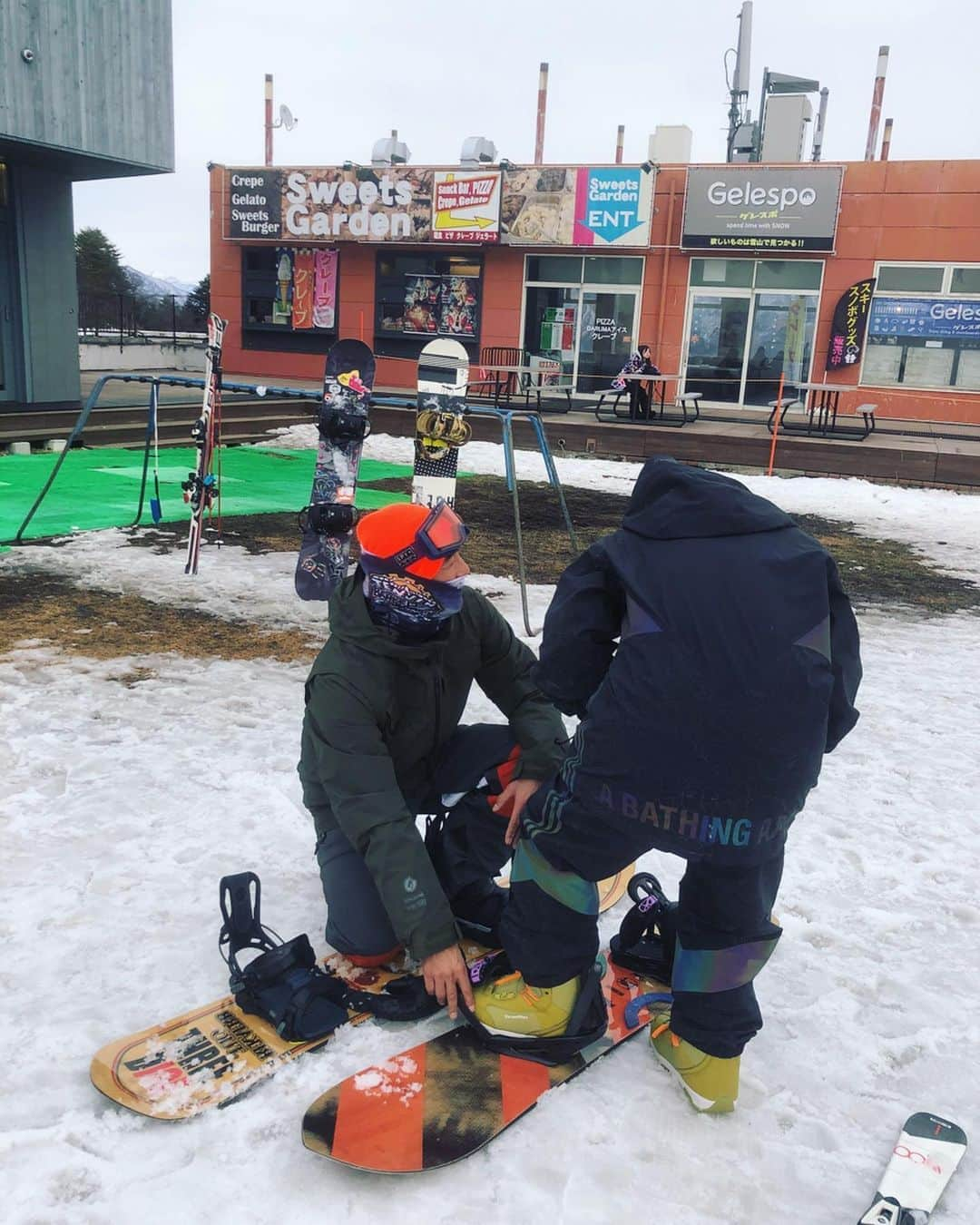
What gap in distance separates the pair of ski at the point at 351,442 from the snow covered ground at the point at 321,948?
1.76m

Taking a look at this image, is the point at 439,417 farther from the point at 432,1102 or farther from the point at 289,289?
the point at 289,289

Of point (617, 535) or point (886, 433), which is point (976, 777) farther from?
point (886, 433)

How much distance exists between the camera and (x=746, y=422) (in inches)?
688

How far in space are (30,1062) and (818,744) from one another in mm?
1932

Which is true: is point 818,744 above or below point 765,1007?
above

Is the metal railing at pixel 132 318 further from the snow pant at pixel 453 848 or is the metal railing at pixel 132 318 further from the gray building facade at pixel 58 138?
the snow pant at pixel 453 848

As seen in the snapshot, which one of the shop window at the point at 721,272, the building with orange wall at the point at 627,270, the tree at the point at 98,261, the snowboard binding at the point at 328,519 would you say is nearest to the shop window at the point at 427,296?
the building with orange wall at the point at 627,270

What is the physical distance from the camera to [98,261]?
45188mm

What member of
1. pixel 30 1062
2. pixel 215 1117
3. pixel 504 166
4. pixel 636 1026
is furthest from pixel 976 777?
pixel 504 166

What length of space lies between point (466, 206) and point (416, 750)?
19381mm

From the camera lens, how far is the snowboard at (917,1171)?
76.0 inches

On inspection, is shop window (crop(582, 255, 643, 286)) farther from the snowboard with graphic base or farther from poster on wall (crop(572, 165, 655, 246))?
the snowboard with graphic base

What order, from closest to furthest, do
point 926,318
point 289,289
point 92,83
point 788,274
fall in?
point 92,83 < point 926,318 < point 788,274 < point 289,289

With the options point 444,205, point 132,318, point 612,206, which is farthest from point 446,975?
point 132,318
